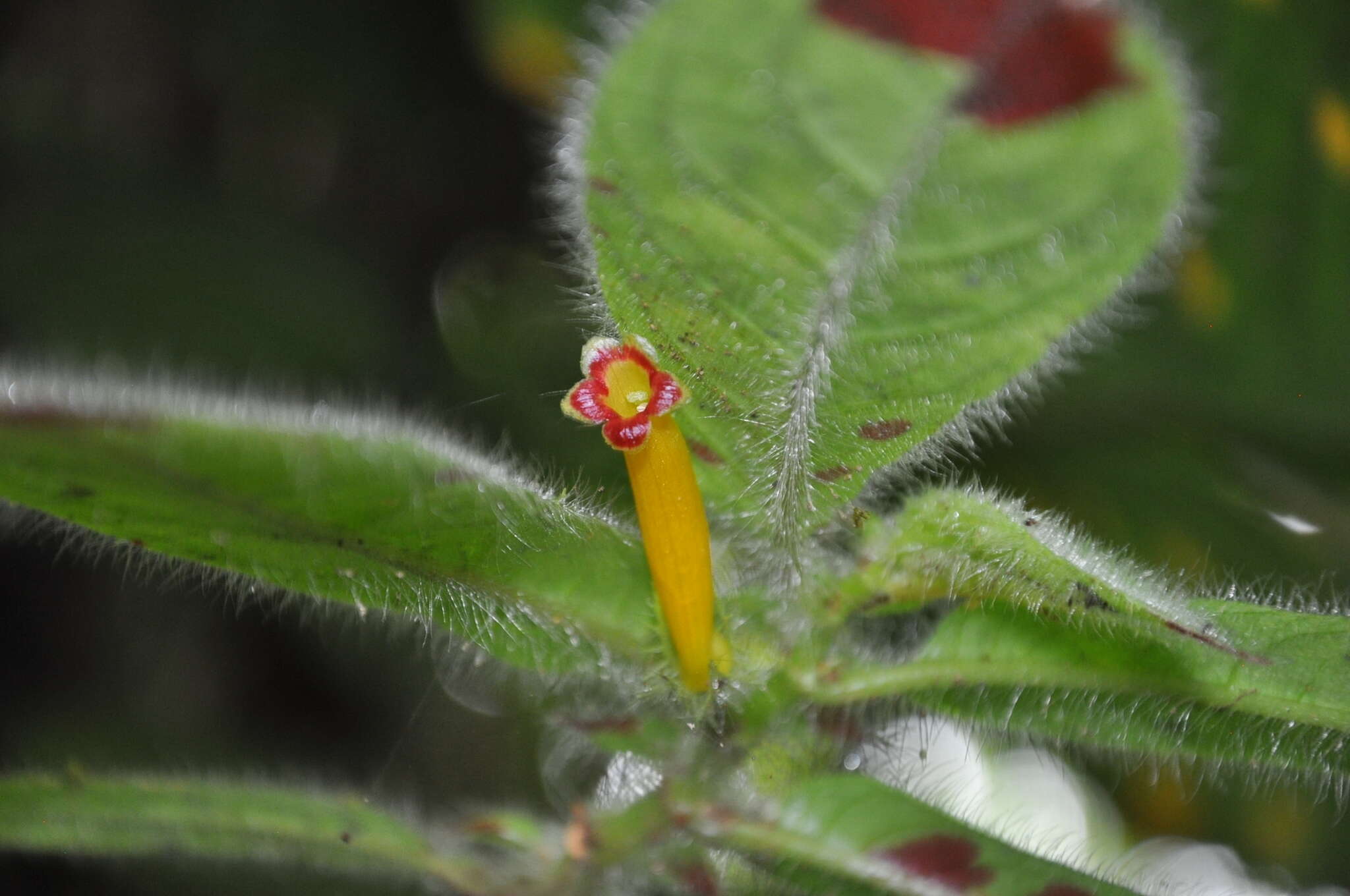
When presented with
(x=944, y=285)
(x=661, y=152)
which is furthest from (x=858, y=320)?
(x=661, y=152)

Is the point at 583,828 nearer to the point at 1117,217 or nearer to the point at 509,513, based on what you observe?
the point at 509,513

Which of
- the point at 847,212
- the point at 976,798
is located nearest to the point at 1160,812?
the point at 976,798

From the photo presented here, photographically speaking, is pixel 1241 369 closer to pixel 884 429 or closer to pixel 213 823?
pixel 884 429

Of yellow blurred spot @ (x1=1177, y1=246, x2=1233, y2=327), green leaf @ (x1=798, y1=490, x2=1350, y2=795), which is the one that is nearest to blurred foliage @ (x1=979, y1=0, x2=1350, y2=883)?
yellow blurred spot @ (x1=1177, y1=246, x2=1233, y2=327)

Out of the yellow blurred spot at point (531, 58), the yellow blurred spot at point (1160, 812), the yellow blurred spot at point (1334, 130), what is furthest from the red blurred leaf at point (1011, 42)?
the yellow blurred spot at point (1160, 812)

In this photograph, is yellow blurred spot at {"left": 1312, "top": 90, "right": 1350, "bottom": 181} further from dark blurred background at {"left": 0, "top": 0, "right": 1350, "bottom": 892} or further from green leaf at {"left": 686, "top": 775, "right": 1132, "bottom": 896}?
green leaf at {"left": 686, "top": 775, "right": 1132, "bottom": 896}

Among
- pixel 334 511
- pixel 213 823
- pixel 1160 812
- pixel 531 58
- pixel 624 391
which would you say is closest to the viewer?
pixel 334 511

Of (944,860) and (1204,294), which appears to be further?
(1204,294)
